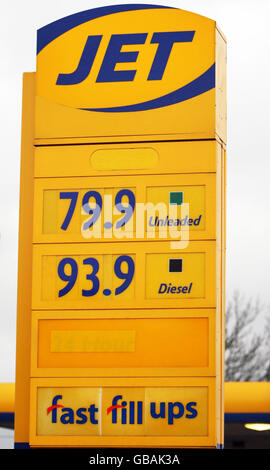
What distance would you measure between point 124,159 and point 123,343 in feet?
5.51

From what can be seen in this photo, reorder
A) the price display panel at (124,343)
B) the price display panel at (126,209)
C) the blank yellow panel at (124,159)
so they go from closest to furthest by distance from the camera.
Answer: the price display panel at (124,343), the price display panel at (126,209), the blank yellow panel at (124,159)

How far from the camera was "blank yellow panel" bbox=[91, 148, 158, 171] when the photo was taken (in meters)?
9.30

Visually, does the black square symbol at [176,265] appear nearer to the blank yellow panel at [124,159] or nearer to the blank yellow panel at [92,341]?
the blank yellow panel at [92,341]

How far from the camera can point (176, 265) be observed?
9.13 metres

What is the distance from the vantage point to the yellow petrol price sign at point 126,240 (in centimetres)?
905

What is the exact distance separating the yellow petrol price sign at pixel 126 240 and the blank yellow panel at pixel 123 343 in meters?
0.01

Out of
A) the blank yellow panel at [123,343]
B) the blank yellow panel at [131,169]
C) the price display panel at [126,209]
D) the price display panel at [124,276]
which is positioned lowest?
the blank yellow panel at [123,343]

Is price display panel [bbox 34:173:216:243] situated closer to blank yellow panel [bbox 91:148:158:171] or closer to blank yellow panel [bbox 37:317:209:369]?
blank yellow panel [bbox 91:148:158:171]

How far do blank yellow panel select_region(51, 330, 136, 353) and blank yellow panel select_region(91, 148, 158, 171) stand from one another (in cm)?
150

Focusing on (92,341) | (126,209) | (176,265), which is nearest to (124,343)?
(92,341)

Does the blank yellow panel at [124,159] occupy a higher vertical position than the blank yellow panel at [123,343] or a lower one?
higher

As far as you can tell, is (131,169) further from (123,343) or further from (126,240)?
(123,343)

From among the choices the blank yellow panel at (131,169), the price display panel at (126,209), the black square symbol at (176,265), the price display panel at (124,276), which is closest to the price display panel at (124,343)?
the price display panel at (124,276)
